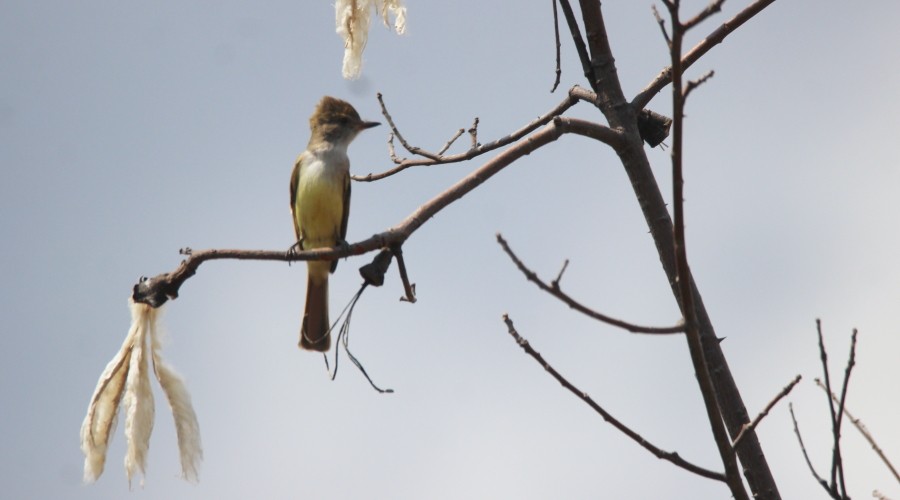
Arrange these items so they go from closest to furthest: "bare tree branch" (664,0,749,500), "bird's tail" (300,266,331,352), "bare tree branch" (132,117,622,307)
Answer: "bare tree branch" (664,0,749,500)
"bare tree branch" (132,117,622,307)
"bird's tail" (300,266,331,352)

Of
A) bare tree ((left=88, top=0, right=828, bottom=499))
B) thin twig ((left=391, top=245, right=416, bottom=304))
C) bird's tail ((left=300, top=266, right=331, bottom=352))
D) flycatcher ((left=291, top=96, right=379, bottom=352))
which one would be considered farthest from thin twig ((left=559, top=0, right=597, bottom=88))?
bird's tail ((left=300, top=266, right=331, bottom=352))

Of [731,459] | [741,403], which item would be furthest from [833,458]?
[741,403]

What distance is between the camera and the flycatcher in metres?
6.05

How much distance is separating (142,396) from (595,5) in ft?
7.35

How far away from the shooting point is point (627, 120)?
3623 mm

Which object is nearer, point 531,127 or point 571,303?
point 571,303

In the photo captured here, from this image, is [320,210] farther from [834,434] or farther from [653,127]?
[834,434]

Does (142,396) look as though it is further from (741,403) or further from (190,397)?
(741,403)

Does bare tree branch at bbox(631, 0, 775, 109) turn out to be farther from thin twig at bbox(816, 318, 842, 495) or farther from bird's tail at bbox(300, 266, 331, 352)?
bird's tail at bbox(300, 266, 331, 352)

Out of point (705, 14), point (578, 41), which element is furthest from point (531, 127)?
point (705, 14)

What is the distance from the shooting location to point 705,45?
143 inches

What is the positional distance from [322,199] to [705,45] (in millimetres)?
3036

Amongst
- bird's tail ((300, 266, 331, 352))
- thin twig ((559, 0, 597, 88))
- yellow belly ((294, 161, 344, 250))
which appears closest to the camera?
thin twig ((559, 0, 597, 88))

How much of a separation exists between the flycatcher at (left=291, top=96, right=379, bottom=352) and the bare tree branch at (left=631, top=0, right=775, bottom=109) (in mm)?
2543
